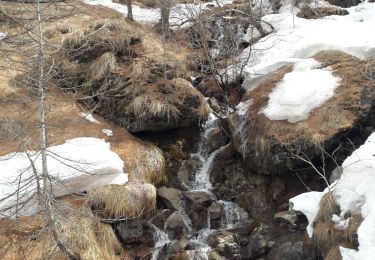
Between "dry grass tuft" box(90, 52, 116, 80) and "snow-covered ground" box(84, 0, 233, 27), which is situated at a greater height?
"snow-covered ground" box(84, 0, 233, 27)

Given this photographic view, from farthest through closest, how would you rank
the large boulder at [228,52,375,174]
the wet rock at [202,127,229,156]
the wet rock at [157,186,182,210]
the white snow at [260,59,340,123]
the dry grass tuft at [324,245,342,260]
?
the wet rock at [202,127,229,156] < the white snow at [260,59,340,123] < the wet rock at [157,186,182,210] < the large boulder at [228,52,375,174] < the dry grass tuft at [324,245,342,260]

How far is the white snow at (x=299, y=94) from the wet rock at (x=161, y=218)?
8.69 ft

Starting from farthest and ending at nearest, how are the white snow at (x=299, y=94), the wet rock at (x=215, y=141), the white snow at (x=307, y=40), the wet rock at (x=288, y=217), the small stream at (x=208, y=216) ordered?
the white snow at (x=307, y=40) → the wet rock at (x=215, y=141) → the white snow at (x=299, y=94) → the small stream at (x=208, y=216) → the wet rock at (x=288, y=217)

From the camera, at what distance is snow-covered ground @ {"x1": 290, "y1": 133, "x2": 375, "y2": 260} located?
17.5 feet

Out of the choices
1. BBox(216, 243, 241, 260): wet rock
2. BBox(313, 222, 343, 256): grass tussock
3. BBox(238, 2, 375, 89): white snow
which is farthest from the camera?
BBox(238, 2, 375, 89): white snow

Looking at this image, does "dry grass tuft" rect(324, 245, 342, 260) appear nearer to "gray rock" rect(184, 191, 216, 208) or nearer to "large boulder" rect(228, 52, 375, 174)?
"large boulder" rect(228, 52, 375, 174)

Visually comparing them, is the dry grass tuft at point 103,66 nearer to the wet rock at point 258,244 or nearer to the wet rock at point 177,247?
the wet rock at point 177,247

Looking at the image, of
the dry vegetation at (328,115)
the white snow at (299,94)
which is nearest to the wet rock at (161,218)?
the dry vegetation at (328,115)

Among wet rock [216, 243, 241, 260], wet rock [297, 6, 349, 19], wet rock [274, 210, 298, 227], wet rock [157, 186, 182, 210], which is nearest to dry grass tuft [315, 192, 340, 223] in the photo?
wet rock [274, 210, 298, 227]

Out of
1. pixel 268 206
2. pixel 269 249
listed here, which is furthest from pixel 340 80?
pixel 269 249

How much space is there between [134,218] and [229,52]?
466 cm

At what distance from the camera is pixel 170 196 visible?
8.14 metres

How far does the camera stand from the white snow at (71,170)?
7199 millimetres

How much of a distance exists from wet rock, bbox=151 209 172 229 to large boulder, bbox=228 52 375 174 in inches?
72.0
